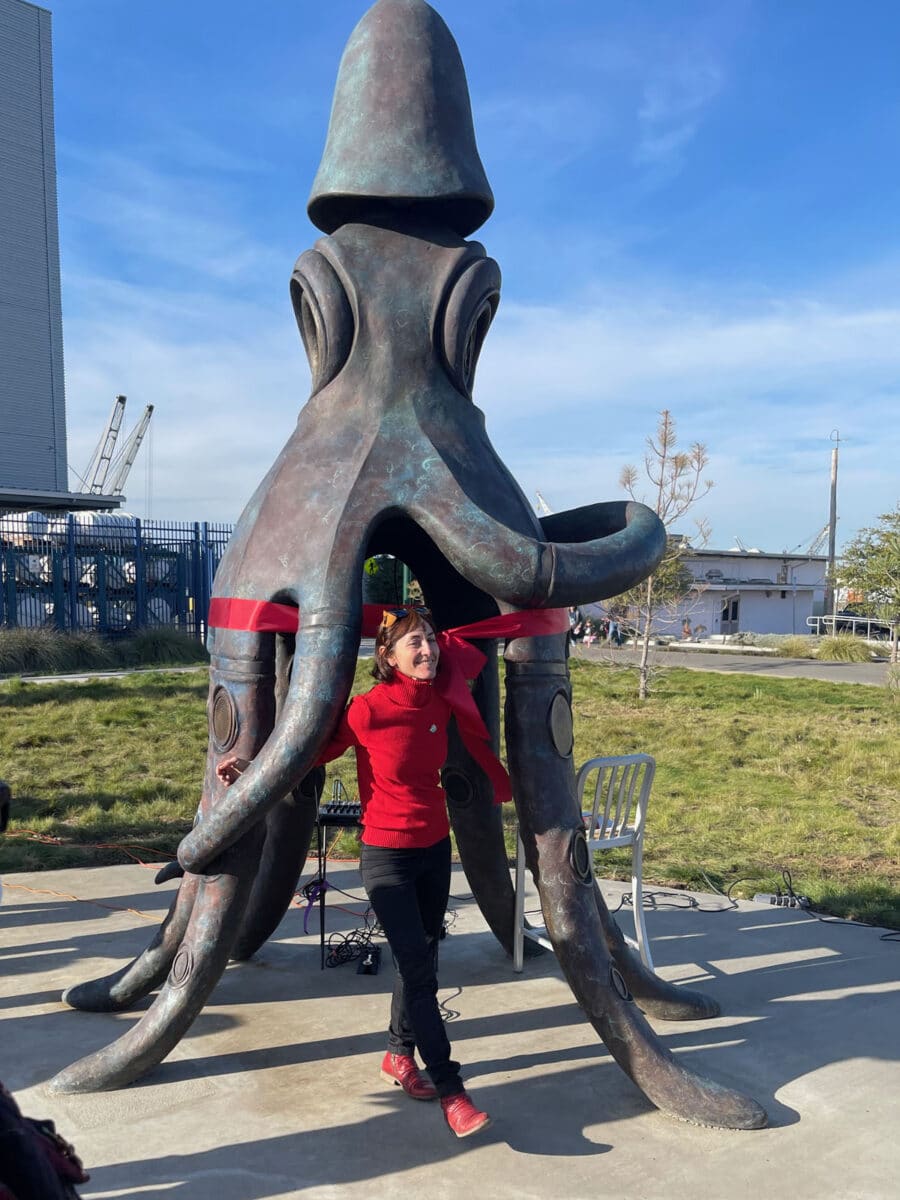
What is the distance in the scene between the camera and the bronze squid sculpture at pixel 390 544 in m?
3.60

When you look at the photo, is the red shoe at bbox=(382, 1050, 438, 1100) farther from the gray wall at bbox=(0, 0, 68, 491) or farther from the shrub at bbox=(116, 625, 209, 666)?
the gray wall at bbox=(0, 0, 68, 491)

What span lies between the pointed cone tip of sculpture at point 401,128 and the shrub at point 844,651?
22.8m

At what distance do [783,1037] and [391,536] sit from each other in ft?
9.01

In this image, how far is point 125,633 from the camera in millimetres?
20438

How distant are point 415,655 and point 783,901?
371 centimetres

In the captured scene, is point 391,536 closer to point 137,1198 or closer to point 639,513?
point 639,513

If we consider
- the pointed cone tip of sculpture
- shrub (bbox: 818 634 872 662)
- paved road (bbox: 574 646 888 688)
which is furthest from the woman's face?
shrub (bbox: 818 634 872 662)

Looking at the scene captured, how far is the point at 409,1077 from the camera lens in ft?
11.8

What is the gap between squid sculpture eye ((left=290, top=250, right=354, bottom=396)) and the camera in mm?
4086

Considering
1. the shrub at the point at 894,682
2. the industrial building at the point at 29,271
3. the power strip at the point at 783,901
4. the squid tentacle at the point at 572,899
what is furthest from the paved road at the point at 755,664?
the industrial building at the point at 29,271

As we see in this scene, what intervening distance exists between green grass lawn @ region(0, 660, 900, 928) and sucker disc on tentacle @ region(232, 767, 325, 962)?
8.16 ft

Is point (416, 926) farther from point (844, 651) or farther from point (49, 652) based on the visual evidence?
point (844, 651)

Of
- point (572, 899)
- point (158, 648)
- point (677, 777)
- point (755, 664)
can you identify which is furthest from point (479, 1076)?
point (755, 664)

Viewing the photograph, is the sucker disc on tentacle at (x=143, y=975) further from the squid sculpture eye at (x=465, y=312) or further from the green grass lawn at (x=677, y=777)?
the green grass lawn at (x=677, y=777)
